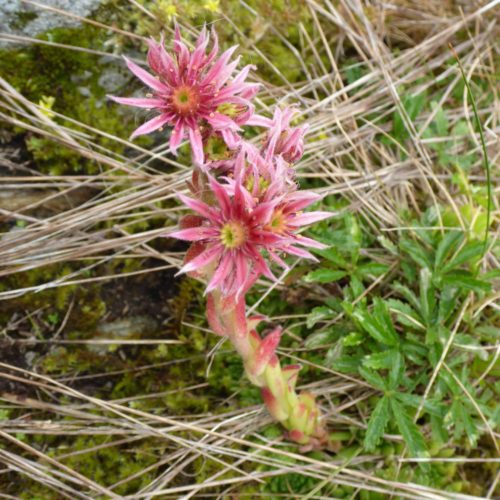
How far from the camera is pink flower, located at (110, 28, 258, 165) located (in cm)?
141

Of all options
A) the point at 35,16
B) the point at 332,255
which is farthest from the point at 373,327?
the point at 35,16

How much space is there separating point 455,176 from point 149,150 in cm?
→ 137

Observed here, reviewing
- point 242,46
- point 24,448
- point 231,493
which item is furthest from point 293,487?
point 242,46

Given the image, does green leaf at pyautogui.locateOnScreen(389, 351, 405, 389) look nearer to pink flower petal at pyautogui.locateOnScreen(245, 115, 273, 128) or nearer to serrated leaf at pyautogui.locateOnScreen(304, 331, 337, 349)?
serrated leaf at pyautogui.locateOnScreen(304, 331, 337, 349)

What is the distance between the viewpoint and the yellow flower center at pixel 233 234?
1.37m

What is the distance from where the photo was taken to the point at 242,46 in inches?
101

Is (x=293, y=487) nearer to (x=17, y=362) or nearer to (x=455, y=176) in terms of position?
(x=17, y=362)

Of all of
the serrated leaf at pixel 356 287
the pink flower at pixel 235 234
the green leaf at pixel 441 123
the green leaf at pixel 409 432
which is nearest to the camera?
the pink flower at pixel 235 234

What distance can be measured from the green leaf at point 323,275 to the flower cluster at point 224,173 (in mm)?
719

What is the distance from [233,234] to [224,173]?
204mm

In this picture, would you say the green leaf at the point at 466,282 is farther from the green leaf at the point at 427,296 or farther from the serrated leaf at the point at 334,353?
the serrated leaf at the point at 334,353

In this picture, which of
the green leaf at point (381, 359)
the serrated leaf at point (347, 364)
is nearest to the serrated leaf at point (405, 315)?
the green leaf at point (381, 359)

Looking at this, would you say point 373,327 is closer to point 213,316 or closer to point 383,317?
point 383,317

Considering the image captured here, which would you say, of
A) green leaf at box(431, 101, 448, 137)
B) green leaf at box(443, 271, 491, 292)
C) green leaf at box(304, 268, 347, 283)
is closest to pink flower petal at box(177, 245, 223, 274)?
green leaf at box(304, 268, 347, 283)
